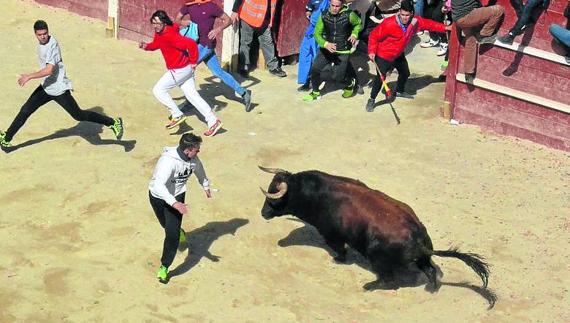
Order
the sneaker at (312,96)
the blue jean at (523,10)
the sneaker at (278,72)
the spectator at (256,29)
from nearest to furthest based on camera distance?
the blue jean at (523,10), the sneaker at (312,96), the spectator at (256,29), the sneaker at (278,72)

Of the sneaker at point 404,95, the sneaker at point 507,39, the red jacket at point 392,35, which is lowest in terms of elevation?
the sneaker at point 404,95

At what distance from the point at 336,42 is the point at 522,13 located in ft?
8.97

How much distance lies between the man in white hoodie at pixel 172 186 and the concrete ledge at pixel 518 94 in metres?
4.98

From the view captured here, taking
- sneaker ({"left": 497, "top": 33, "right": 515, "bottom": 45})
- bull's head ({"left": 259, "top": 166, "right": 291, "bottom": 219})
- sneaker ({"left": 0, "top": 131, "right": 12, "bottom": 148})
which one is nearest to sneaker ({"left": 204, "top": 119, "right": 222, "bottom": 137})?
sneaker ({"left": 0, "top": 131, "right": 12, "bottom": 148})

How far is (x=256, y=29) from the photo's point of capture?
589 inches

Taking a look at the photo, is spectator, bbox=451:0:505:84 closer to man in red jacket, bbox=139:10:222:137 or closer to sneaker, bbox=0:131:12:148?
man in red jacket, bbox=139:10:222:137

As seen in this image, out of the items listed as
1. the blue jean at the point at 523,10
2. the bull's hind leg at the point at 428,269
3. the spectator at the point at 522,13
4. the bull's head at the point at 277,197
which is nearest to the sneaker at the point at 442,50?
the spectator at the point at 522,13

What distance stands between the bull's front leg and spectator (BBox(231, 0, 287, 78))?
5603 millimetres

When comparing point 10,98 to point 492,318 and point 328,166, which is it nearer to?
point 328,166

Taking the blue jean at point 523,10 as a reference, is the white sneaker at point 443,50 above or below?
below

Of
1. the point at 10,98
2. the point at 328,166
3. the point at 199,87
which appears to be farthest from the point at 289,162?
the point at 10,98

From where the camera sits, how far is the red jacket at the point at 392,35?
13.3 meters

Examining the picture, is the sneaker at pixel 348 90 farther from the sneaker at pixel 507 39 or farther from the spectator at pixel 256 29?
the sneaker at pixel 507 39

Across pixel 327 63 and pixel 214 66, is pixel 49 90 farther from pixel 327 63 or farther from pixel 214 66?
pixel 327 63
